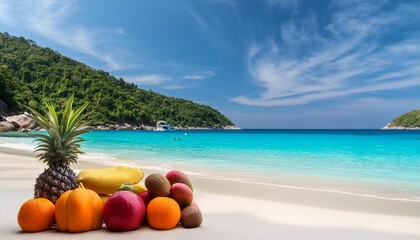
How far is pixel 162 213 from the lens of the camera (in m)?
3.54

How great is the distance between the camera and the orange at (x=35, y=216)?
11.4 feet

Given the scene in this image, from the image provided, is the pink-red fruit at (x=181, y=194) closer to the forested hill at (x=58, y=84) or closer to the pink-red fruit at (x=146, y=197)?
the pink-red fruit at (x=146, y=197)

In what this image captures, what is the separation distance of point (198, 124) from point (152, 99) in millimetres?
32560

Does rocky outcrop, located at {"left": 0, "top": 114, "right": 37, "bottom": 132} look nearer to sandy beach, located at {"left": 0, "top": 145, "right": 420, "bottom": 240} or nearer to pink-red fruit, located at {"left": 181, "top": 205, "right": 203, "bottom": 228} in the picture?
sandy beach, located at {"left": 0, "top": 145, "right": 420, "bottom": 240}

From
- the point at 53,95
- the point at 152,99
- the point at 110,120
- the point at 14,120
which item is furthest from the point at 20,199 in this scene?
the point at 152,99

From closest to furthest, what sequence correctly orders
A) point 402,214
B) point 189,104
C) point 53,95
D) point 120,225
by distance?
point 120,225
point 402,214
point 53,95
point 189,104

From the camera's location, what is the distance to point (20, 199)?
5.59 m

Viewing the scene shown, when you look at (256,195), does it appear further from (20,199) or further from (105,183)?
(20,199)

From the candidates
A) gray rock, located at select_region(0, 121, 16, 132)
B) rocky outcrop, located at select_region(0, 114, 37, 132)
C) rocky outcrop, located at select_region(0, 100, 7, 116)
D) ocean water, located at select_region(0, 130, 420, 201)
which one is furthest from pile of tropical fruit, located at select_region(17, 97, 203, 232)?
rocky outcrop, located at select_region(0, 100, 7, 116)

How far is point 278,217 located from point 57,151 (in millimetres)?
3072

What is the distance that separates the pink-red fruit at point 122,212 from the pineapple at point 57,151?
72 cm

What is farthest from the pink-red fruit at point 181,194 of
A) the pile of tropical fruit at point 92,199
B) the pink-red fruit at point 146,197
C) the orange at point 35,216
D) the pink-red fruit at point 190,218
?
the orange at point 35,216

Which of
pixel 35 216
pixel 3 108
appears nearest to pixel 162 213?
pixel 35 216

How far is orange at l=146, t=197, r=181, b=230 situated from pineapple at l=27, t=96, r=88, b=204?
107cm
